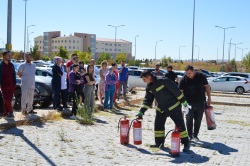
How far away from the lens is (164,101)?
346 inches

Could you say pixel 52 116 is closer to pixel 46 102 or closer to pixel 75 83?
pixel 75 83

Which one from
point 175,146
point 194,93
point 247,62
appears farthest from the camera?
point 247,62

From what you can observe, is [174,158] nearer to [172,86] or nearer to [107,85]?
[172,86]

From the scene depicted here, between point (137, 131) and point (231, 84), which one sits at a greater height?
point (231, 84)

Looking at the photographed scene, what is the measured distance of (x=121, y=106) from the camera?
57.6 feet

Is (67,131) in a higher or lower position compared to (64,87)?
lower

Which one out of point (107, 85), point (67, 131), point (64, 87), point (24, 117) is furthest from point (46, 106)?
point (67, 131)

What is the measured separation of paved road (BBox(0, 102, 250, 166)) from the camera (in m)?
7.80

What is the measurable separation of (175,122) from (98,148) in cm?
175

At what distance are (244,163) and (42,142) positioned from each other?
170 inches

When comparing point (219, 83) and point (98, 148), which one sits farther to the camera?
point (219, 83)

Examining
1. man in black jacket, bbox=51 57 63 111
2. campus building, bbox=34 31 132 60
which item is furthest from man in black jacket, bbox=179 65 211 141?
campus building, bbox=34 31 132 60

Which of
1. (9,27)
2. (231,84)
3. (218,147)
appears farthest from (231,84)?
(218,147)

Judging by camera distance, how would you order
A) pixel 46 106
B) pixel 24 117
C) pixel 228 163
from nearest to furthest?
pixel 228 163 < pixel 24 117 < pixel 46 106
